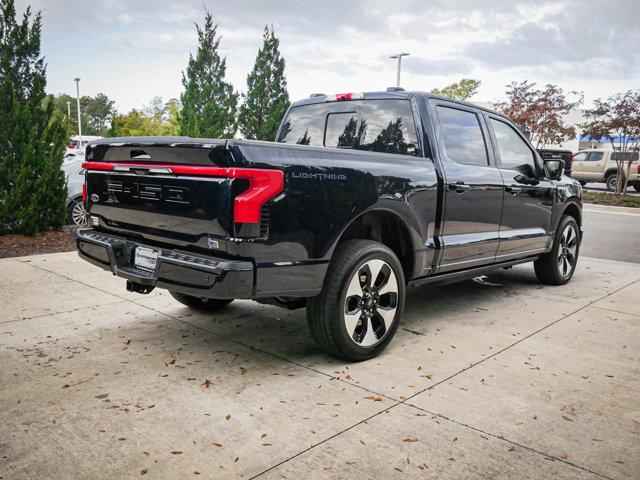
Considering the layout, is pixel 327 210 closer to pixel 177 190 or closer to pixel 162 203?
pixel 177 190

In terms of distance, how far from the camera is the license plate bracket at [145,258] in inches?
134

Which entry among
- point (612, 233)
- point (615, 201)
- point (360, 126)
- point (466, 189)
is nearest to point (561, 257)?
point (466, 189)

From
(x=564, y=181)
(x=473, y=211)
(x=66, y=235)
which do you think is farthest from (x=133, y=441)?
(x=66, y=235)

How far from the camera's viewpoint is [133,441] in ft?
8.89

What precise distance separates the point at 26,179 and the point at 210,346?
19.0ft

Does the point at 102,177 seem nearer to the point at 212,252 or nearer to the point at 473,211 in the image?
the point at 212,252

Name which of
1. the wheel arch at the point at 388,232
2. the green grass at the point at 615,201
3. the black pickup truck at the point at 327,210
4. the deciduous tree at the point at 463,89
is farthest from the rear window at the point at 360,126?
the deciduous tree at the point at 463,89

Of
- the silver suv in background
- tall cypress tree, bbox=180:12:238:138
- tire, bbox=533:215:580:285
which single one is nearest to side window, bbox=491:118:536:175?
tire, bbox=533:215:580:285

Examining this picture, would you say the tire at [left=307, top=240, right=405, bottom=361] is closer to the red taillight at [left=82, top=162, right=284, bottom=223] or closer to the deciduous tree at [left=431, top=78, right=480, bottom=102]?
the red taillight at [left=82, top=162, right=284, bottom=223]

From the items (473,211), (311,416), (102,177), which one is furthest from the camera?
(473,211)

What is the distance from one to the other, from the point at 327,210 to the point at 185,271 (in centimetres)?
93

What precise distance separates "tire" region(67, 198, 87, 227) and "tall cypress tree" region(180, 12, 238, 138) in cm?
578

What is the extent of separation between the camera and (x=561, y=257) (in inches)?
254

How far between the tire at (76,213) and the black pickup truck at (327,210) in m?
5.94
